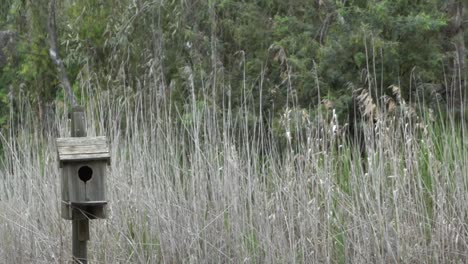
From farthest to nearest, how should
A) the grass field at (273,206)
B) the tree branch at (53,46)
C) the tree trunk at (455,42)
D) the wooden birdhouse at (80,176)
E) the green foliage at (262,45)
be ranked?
the tree branch at (53,46) → the tree trunk at (455,42) → the green foliage at (262,45) → the grass field at (273,206) → the wooden birdhouse at (80,176)

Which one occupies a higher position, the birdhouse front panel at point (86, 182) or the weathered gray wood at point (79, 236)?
the birdhouse front panel at point (86, 182)

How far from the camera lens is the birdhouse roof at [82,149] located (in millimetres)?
4652

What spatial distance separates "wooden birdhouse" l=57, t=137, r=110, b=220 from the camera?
15.2 ft

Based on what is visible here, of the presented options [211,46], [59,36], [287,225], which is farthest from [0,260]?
[59,36]

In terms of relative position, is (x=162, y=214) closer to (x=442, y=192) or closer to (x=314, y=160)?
(x=314, y=160)

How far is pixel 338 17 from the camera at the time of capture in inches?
325

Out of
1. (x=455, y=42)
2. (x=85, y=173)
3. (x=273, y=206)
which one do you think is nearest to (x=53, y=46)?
(x=455, y=42)

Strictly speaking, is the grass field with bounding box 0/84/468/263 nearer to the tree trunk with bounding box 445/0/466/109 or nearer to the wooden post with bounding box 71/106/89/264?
the wooden post with bounding box 71/106/89/264

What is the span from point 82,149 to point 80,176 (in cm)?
14

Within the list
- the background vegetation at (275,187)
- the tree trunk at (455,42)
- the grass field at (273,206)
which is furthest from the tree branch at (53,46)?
the grass field at (273,206)

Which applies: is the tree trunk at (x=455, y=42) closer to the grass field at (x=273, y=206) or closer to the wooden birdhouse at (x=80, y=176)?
the grass field at (x=273, y=206)

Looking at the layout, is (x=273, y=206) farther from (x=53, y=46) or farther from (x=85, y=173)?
(x=53, y=46)

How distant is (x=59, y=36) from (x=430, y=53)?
4.48m

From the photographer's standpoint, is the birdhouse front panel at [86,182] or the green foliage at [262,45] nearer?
the birdhouse front panel at [86,182]
